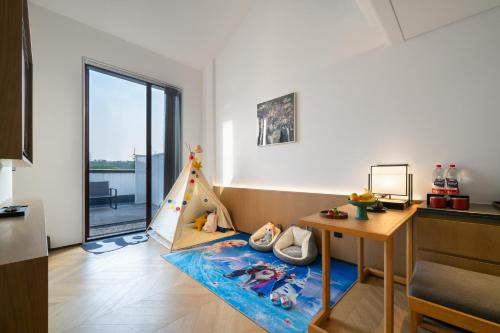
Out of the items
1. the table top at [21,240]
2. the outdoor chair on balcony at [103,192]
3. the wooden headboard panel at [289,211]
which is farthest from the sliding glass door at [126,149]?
the table top at [21,240]

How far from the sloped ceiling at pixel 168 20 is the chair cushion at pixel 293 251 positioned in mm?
3849

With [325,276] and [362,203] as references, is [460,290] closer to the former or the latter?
[362,203]

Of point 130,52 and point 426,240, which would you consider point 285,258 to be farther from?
point 130,52

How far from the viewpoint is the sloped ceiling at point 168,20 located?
119 inches

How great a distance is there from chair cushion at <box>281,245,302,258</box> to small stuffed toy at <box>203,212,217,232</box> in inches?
55.2

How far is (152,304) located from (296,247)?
1709mm

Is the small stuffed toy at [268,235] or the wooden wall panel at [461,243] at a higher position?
the wooden wall panel at [461,243]

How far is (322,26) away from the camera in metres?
2.74

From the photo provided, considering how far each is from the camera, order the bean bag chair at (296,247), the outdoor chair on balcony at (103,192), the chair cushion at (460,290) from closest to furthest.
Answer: the chair cushion at (460,290), the bean bag chair at (296,247), the outdoor chair on balcony at (103,192)

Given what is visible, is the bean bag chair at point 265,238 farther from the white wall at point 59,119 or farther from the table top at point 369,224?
the white wall at point 59,119

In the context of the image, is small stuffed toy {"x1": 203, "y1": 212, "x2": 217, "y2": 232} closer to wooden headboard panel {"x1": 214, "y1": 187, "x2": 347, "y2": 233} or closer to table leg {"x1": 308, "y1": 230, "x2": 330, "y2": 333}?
wooden headboard panel {"x1": 214, "y1": 187, "x2": 347, "y2": 233}

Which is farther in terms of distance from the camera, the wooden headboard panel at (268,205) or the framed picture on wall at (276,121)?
the framed picture on wall at (276,121)

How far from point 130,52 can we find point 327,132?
3.50 meters

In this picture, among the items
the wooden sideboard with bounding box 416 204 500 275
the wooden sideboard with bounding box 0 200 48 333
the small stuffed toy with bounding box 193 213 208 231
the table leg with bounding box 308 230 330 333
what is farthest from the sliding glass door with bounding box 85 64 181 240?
the wooden sideboard with bounding box 416 204 500 275
